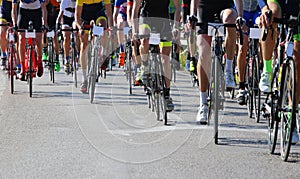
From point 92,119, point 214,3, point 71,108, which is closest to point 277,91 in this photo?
point 214,3

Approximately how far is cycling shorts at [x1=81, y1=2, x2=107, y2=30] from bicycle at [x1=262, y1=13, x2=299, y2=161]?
6.32m

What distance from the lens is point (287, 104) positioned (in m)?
7.02

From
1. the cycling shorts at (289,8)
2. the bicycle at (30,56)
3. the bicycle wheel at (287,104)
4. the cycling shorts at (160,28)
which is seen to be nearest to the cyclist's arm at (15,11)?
the bicycle at (30,56)

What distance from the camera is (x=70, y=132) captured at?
8797 millimetres

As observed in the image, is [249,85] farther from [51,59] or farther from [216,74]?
[51,59]

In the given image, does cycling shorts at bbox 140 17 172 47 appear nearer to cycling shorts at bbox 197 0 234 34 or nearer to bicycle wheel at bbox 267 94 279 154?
cycling shorts at bbox 197 0 234 34

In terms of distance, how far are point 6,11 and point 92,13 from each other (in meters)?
3.37

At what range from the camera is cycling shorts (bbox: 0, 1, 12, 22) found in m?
15.9

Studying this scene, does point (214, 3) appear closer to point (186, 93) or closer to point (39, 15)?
point (186, 93)

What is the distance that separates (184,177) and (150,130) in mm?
2536

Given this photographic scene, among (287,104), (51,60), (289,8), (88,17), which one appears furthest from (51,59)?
(287,104)

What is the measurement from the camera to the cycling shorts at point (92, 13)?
43.3ft

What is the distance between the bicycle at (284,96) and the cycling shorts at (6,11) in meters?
9.55

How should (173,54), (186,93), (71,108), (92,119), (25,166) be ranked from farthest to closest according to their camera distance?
(173,54), (186,93), (71,108), (92,119), (25,166)
